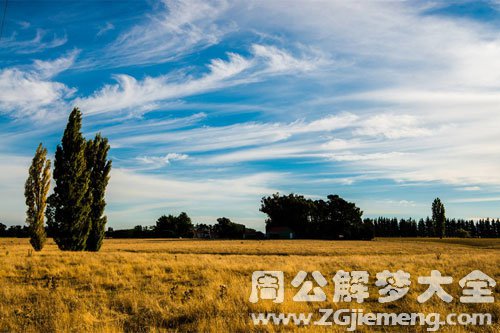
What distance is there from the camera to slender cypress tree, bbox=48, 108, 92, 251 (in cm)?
3250

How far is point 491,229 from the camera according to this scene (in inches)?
7387

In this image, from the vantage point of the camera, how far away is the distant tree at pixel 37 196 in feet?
114

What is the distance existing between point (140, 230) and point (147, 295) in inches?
4465

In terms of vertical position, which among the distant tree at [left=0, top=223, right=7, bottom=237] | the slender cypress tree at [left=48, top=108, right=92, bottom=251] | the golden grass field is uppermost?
the slender cypress tree at [left=48, top=108, right=92, bottom=251]

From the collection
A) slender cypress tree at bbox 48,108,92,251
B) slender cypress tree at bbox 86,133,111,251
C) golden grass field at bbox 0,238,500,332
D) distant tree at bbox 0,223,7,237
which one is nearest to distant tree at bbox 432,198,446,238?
slender cypress tree at bbox 86,133,111,251

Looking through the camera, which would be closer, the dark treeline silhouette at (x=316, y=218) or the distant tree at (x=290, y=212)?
the dark treeline silhouette at (x=316, y=218)

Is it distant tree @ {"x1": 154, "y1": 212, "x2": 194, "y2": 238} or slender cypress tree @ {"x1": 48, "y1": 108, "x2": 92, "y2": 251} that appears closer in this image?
slender cypress tree @ {"x1": 48, "y1": 108, "x2": 92, "y2": 251}

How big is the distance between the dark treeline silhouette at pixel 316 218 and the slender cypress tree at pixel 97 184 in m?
74.2

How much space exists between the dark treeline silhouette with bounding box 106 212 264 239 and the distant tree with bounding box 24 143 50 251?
7547 cm

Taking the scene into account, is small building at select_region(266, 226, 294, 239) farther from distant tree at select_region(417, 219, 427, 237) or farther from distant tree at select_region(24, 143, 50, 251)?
distant tree at select_region(417, 219, 427, 237)

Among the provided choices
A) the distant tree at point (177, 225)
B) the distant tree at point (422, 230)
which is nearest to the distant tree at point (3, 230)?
the distant tree at point (177, 225)

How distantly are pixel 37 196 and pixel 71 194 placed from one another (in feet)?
17.6

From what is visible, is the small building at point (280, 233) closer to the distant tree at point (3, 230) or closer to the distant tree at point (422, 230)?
the distant tree at point (3, 230)

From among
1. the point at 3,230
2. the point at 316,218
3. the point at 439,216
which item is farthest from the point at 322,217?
the point at 3,230
